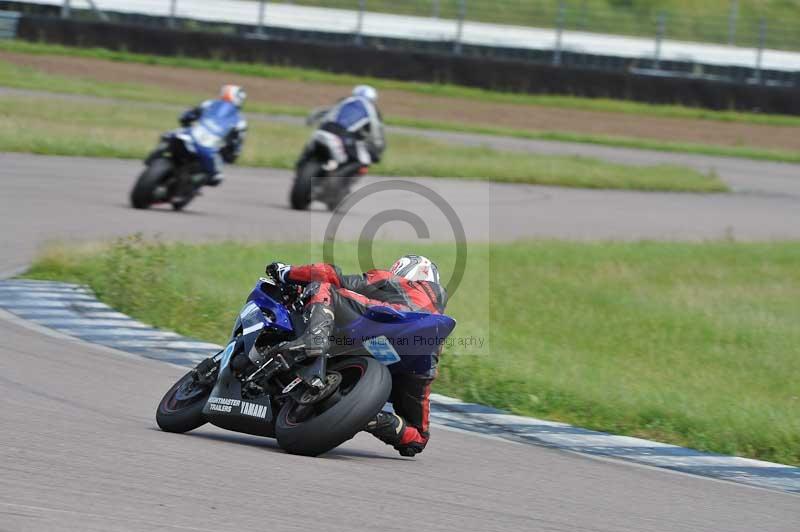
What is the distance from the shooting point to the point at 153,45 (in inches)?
Answer: 1329

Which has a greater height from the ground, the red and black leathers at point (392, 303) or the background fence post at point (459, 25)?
the background fence post at point (459, 25)

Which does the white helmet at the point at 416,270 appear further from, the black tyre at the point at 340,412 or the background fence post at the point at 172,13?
the background fence post at the point at 172,13

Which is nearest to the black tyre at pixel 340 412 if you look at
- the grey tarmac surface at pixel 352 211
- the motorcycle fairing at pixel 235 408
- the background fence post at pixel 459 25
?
the motorcycle fairing at pixel 235 408

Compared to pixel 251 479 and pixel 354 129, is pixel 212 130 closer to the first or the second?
A: pixel 354 129

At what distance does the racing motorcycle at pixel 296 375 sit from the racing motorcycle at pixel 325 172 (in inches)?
432

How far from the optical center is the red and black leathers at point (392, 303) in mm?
6246

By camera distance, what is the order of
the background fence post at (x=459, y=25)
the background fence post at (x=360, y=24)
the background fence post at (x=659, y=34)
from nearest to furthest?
1. the background fence post at (x=659, y=34)
2. the background fence post at (x=360, y=24)
3. the background fence post at (x=459, y=25)

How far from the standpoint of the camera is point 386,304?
623cm

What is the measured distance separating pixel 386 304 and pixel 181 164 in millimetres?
10122

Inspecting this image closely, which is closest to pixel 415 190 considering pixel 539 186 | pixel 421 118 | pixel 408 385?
pixel 539 186

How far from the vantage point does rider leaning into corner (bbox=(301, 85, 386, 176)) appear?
1802 centimetres

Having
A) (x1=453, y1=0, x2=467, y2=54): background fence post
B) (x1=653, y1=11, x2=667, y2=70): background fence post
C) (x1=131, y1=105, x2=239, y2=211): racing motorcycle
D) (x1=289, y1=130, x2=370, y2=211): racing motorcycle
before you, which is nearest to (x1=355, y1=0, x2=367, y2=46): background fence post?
(x1=453, y1=0, x2=467, y2=54): background fence post

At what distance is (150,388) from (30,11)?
94.0 ft

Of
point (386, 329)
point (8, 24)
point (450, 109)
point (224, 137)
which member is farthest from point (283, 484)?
point (8, 24)
